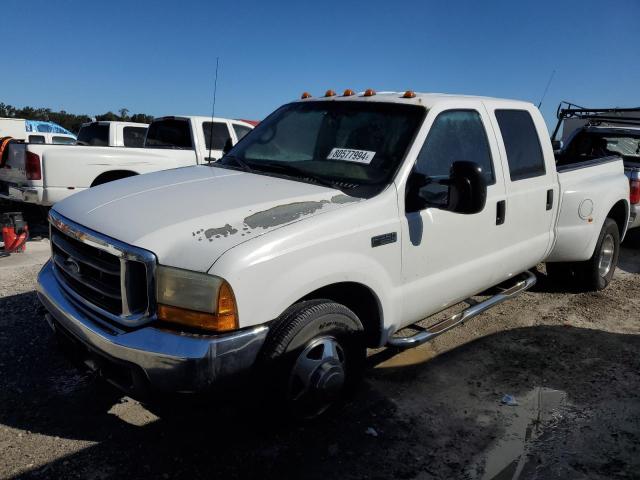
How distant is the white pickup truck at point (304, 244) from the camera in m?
2.29

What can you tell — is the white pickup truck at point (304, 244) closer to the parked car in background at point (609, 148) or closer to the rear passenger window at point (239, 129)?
the parked car in background at point (609, 148)

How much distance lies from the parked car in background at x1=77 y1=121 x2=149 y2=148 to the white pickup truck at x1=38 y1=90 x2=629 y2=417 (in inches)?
281

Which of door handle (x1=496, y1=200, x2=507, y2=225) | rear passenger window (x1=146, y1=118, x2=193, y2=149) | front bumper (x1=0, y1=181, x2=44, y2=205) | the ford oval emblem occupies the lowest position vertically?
front bumper (x1=0, y1=181, x2=44, y2=205)

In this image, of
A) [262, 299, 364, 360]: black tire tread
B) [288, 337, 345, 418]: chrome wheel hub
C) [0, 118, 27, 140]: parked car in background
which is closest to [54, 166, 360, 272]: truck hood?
[262, 299, 364, 360]: black tire tread

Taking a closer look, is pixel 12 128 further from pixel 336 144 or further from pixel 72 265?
pixel 336 144

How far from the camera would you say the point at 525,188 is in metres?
3.97

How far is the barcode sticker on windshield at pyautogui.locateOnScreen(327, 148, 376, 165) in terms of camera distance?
10.5 ft

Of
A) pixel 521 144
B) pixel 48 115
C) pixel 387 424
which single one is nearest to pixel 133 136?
pixel 521 144

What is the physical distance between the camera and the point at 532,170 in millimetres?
4133

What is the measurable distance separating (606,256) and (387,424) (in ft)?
12.3

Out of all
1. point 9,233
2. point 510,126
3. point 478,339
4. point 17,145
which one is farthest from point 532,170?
point 17,145

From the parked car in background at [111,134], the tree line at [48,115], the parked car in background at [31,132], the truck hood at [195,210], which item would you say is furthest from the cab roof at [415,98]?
the tree line at [48,115]

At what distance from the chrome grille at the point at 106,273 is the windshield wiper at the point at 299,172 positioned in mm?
1224

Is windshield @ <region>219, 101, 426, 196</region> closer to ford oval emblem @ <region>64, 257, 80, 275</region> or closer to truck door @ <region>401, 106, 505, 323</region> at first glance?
truck door @ <region>401, 106, 505, 323</region>
